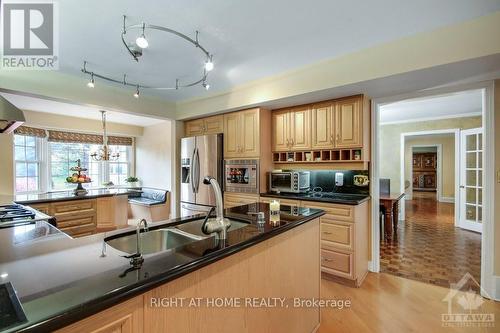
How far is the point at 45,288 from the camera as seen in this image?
29.3 inches

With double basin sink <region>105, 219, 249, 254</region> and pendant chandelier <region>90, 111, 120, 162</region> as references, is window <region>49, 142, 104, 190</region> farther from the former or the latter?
double basin sink <region>105, 219, 249, 254</region>

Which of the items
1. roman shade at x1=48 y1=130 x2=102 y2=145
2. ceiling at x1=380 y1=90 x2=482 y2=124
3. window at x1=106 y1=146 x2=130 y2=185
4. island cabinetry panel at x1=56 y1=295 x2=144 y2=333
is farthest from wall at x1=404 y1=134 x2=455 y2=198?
roman shade at x1=48 y1=130 x2=102 y2=145

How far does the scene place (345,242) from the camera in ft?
8.84

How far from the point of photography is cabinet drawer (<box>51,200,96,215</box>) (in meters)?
3.35

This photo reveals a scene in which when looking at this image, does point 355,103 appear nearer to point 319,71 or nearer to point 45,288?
point 319,71

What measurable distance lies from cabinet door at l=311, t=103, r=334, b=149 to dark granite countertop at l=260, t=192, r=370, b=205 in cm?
68

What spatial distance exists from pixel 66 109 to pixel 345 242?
564 cm

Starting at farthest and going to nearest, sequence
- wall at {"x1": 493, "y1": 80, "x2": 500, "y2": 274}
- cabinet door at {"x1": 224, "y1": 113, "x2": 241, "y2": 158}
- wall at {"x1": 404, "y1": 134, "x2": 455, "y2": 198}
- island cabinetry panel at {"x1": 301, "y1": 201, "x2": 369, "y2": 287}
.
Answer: wall at {"x1": 404, "y1": 134, "x2": 455, "y2": 198} → cabinet door at {"x1": 224, "y1": 113, "x2": 241, "y2": 158} → island cabinetry panel at {"x1": 301, "y1": 201, "x2": 369, "y2": 287} → wall at {"x1": 493, "y1": 80, "x2": 500, "y2": 274}

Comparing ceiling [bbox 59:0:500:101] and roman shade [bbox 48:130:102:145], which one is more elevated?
ceiling [bbox 59:0:500:101]

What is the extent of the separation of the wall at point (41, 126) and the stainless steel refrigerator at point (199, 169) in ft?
10.1

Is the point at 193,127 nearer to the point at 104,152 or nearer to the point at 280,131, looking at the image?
the point at 280,131

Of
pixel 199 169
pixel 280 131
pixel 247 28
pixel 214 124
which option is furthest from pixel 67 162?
pixel 247 28

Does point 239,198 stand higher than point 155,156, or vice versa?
point 155,156

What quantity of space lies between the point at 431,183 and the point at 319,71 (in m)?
11.5
